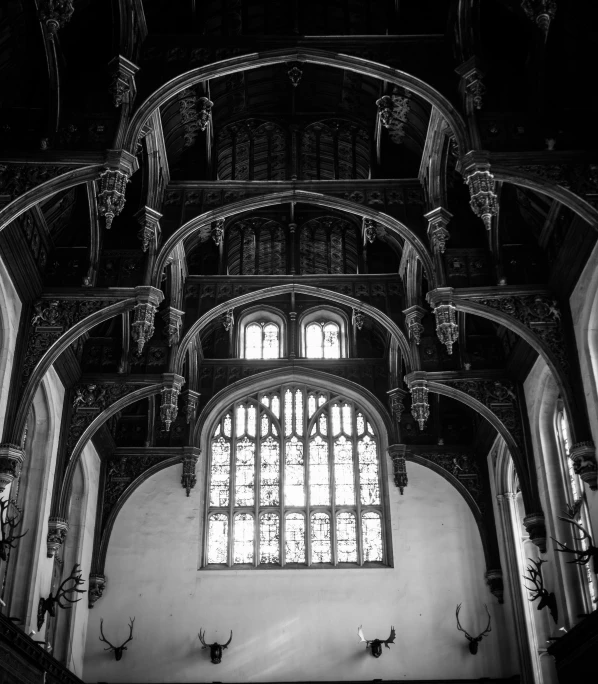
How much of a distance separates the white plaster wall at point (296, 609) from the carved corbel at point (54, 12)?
51.4ft

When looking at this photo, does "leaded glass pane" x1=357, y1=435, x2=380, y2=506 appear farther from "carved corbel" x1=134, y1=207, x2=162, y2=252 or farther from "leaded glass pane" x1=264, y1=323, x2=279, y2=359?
"carved corbel" x1=134, y1=207, x2=162, y2=252

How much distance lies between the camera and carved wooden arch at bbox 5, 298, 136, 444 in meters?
18.7

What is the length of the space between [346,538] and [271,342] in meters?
6.18

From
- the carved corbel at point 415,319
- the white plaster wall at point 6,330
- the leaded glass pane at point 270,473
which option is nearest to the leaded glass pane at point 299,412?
the leaded glass pane at point 270,473

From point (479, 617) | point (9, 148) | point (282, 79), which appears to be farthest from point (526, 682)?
point (9, 148)

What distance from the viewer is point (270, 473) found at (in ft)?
90.6

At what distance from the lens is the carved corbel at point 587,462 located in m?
17.8

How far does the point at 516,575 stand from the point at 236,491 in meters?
8.13

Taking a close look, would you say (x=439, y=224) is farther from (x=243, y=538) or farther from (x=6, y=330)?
(x=243, y=538)

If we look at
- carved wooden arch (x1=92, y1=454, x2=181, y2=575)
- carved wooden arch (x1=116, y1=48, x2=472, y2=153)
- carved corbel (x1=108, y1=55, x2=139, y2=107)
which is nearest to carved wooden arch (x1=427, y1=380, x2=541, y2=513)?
Answer: carved wooden arch (x1=92, y1=454, x2=181, y2=575)

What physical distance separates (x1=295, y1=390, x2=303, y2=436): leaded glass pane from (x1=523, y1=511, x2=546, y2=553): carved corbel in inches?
330

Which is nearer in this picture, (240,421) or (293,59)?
(293,59)

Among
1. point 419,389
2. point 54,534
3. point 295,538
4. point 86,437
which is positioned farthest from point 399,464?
point 54,534

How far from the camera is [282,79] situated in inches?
834
